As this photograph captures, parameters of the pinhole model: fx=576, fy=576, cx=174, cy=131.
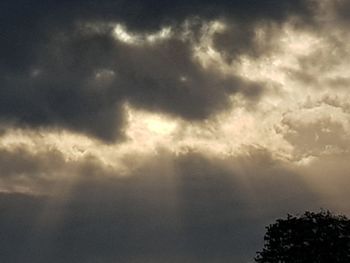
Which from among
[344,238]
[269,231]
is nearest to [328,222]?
[344,238]

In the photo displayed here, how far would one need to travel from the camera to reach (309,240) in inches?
3228

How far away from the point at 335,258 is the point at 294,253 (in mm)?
5637

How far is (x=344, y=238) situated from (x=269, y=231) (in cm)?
1059

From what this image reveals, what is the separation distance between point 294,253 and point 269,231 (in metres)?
4.96

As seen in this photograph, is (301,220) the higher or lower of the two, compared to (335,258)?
higher

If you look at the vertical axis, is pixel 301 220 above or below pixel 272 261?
above

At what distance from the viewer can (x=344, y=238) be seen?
8206cm

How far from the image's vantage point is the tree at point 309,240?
80912 mm

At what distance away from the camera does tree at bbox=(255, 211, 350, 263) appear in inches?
3186

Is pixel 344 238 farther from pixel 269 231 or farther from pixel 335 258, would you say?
pixel 269 231

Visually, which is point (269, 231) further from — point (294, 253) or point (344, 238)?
point (344, 238)

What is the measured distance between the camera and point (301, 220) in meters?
83.6

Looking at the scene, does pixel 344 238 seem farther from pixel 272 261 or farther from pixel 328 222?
pixel 272 261

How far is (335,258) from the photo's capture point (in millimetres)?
80562
